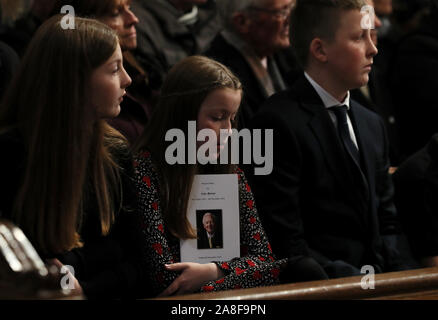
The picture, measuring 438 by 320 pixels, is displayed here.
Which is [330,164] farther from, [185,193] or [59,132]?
[59,132]

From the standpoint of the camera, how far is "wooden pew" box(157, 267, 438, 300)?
2.10 metres

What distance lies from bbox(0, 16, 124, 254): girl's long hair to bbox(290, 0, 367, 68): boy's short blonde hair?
98cm

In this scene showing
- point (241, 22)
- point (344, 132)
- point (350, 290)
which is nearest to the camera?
point (350, 290)

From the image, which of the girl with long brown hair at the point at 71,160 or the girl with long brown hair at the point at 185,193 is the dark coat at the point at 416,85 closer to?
the girl with long brown hair at the point at 185,193

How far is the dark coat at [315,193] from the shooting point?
289 centimetres

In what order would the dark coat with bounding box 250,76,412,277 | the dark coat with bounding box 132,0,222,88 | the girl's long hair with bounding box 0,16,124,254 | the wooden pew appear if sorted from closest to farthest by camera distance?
the wooden pew
the girl's long hair with bounding box 0,16,124,254
the dark coat with bounding box 250,76,412,277
the dark coat with bounding box 132,0,222,88

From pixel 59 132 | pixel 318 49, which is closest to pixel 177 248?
pixel 59 132

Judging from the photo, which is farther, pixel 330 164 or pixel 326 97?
pixel 326 97

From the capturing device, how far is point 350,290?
221cm

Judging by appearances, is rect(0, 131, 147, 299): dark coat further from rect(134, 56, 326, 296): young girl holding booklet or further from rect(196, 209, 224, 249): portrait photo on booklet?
rect(196, 209, 224, 249): portrait photo on booklet

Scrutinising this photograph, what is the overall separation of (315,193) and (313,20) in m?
0.70

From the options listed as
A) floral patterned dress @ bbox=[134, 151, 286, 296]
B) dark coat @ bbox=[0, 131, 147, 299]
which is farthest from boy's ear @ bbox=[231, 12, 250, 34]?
dark coat @ bbox=[0, 131, 147, 299]

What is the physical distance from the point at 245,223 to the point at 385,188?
744 millimetres

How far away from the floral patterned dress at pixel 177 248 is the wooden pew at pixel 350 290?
0.34 m
